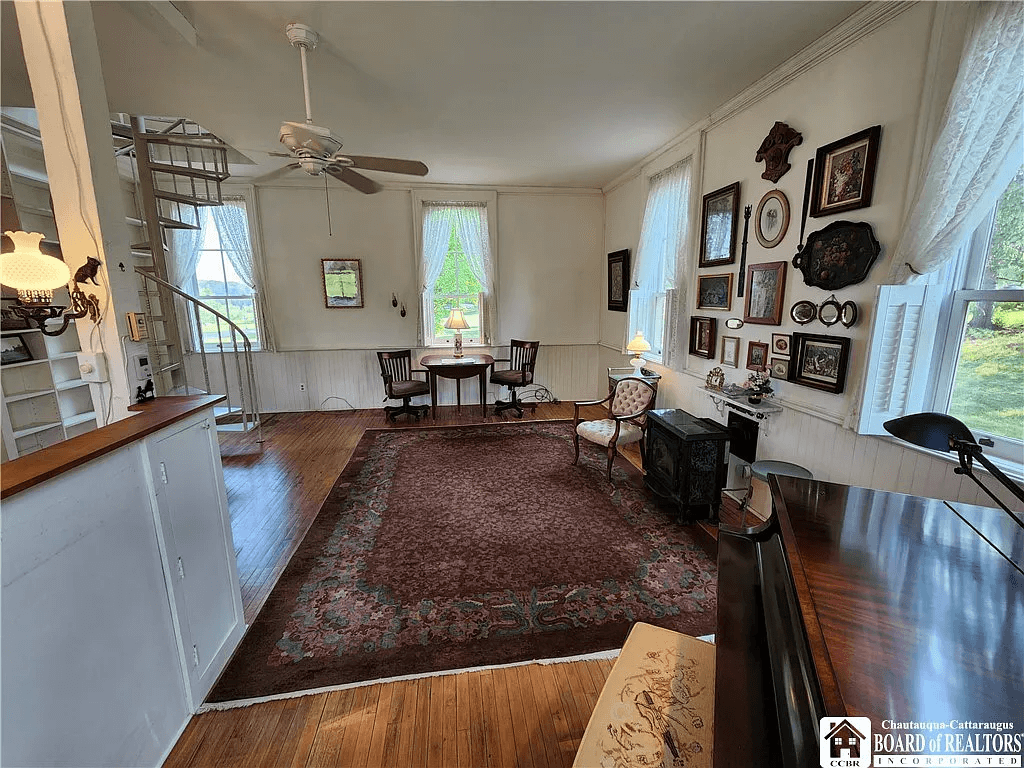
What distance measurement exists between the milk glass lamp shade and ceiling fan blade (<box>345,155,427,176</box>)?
1.57 metres

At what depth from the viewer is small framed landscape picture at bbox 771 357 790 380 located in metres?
2.62

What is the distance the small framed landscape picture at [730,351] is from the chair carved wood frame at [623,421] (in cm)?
61

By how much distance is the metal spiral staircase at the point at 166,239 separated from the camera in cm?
356

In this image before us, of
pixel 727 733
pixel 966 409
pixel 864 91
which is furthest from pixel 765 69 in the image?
pixel 727 733

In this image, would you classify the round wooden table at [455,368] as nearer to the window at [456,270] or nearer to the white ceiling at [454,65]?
the window at [456,270]

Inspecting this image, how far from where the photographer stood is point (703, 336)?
3471 millimetres

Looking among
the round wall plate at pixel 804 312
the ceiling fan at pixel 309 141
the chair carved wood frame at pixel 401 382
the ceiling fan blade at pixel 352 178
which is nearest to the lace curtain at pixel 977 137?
the round wall plate at pixel 804 312

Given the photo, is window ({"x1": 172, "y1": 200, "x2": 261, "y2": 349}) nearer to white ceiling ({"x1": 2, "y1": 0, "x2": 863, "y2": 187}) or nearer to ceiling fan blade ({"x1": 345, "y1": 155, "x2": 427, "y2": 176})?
white ceiling ({"x1": 2, "y1": 0, "x2": 863, "y2": 187})

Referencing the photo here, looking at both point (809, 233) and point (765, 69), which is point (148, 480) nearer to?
point (809, 233)

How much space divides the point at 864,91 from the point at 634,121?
167cm

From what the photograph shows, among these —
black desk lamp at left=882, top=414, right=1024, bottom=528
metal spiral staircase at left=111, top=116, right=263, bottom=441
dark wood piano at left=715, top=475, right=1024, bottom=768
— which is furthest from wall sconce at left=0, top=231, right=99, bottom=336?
black desk lamp at left=882, top=414, right=1024, bottom=528

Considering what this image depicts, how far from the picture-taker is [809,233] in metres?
2.42

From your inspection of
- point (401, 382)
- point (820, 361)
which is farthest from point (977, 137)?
point (401, 382)

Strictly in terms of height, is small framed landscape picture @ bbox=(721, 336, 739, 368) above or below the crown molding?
below
